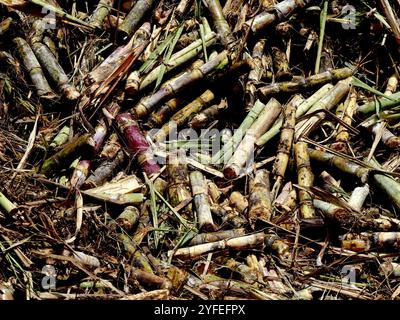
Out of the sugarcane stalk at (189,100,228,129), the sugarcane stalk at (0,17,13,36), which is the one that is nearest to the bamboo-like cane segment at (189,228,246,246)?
the sugarcane stalk at (189,100,228,129)

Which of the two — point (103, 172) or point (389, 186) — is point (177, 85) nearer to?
point (103, 172)

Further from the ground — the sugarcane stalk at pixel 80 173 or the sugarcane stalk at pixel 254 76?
the sugarcane stalk at pixel 254 76

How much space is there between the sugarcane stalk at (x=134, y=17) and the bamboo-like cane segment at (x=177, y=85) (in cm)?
53

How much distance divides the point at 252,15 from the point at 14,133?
1.96 m

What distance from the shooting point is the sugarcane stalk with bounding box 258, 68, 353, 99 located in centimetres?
478

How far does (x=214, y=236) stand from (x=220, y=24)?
1829 mm

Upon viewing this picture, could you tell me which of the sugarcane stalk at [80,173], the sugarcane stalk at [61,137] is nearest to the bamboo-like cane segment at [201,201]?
the sugarcane stalk at [80,173]

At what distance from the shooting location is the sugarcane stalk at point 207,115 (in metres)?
4.76

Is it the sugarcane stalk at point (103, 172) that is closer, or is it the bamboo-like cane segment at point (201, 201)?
the bamboo-like cane segment at point (201, 201)

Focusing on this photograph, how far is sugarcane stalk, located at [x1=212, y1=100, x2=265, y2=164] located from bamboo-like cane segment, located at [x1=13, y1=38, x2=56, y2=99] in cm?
121

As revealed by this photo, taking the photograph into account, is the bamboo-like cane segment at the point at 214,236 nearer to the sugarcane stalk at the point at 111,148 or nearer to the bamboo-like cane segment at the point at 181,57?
the sugarcane stalk at the point at 111,148

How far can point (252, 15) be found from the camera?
5.07 m

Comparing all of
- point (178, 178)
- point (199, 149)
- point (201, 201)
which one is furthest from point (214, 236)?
point (199, 149)
